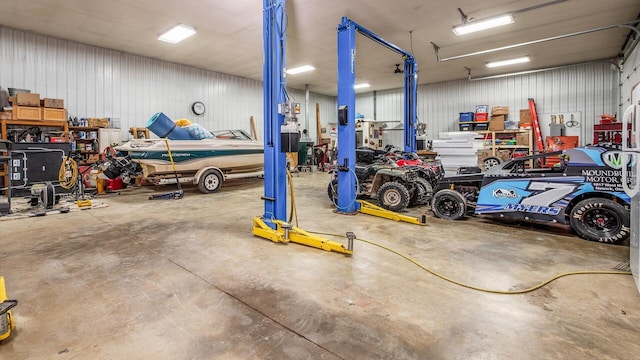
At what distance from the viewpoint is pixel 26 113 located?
7.38m


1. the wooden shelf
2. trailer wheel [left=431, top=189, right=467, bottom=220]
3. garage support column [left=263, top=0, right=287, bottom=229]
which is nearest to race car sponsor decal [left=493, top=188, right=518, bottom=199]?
trailer wheel [left=431, top=189, right=467, bottom=220]

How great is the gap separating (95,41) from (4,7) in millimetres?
2088

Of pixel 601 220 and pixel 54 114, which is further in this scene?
pixel 54 114

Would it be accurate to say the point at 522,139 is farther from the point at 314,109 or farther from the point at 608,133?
the point at 314,109

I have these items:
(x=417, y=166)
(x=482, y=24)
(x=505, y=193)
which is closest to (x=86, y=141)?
(x=417, y=166)

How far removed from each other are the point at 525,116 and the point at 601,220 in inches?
382

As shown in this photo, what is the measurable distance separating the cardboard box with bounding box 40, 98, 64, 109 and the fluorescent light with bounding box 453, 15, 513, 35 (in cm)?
994

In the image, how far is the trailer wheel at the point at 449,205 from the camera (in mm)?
5039

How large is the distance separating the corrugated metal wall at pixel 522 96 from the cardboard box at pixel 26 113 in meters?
12.5

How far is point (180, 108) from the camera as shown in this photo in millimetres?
11008

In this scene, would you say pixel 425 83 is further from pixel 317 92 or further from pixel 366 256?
pixel 366 256

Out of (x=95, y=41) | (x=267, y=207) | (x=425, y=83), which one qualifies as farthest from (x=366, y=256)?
(x=425, y=83)

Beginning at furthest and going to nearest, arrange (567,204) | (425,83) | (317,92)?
(317,92), (425,83), (567,204)

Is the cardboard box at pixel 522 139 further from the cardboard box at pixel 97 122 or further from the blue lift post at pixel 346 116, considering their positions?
the cardboard box at pixel 97 122
